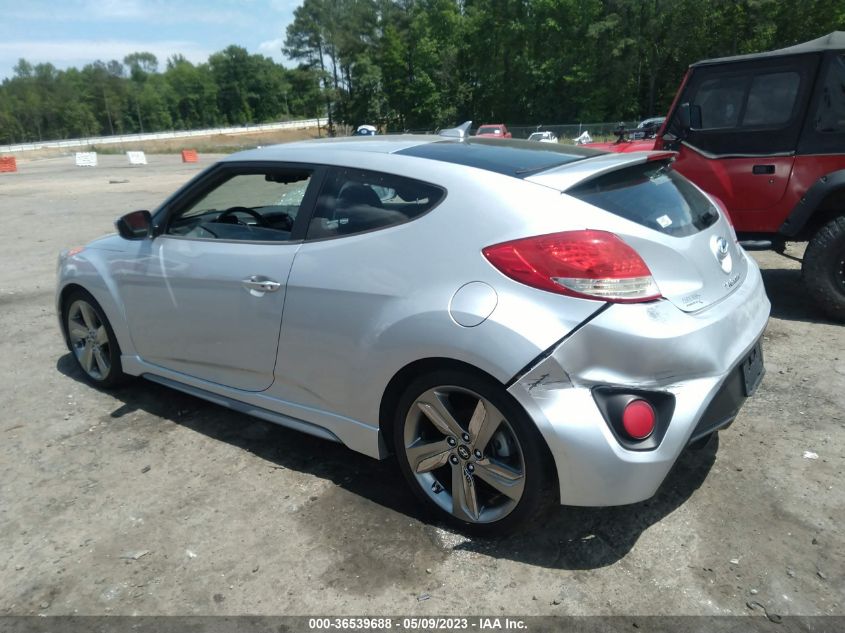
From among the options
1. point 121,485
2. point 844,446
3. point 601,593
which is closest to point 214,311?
point 121,485

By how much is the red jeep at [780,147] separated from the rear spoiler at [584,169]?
9.96 feet

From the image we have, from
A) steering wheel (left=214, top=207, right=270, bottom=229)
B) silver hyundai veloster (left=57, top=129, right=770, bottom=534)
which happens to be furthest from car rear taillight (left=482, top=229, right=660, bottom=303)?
steering wheel (left=214, top=207, right=270, bottom=229)

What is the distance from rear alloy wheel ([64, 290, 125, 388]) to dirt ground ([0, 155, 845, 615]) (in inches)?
10.2

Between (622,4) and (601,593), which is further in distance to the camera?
(622,4)

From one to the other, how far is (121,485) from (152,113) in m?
151

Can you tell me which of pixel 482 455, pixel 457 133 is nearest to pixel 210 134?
pixel 457 133

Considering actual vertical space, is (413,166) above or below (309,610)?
above

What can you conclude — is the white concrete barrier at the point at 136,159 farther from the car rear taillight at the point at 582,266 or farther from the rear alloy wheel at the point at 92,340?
the car rear taillight at the point at 582,266

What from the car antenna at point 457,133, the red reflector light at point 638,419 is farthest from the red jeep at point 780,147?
the red reflector light at point 638,419

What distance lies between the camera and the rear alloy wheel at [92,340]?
433 centimetres

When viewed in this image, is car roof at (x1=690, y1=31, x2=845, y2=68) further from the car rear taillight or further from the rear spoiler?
the car rear taillight

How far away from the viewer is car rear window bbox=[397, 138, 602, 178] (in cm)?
285

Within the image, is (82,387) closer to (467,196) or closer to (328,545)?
(328,545)

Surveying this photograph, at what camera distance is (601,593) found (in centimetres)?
247
